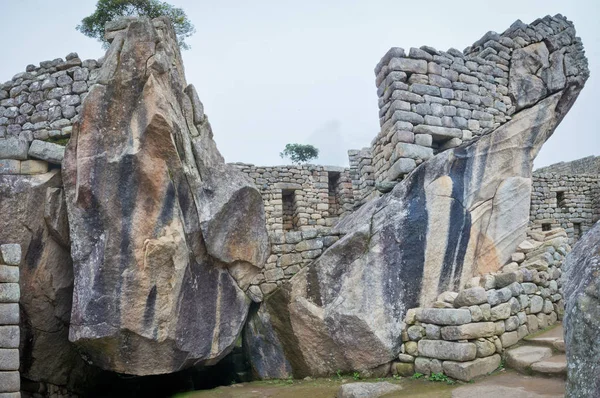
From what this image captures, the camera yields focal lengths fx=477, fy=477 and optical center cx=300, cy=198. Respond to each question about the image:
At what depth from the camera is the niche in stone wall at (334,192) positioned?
1531 cm

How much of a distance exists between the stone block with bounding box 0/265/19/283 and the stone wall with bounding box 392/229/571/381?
17.2 ft

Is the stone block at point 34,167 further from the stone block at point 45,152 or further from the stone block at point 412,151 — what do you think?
the stone block at point 412,151

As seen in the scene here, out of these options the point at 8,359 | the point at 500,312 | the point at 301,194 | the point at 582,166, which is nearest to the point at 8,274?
the point at 8,359

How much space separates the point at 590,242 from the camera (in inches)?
140

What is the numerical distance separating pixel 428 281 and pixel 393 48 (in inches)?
162

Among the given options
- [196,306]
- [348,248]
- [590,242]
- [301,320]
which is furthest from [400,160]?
[590,242]

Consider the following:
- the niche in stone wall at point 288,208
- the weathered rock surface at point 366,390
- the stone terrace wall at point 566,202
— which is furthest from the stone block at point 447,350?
the stone terrace wall at point 566,202

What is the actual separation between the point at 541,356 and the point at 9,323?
6.57m

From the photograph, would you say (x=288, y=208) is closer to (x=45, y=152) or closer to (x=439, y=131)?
(x=439, y=131)

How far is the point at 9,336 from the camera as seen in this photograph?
551 cm

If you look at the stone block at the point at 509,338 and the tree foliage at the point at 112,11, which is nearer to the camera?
the stone block at the point at 509,338

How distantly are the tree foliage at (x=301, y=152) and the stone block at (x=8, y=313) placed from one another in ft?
106

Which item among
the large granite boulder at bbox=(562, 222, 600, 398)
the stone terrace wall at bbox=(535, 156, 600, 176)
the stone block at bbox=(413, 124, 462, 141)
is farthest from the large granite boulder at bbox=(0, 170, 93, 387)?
the stone terrace wall at bbox=(535, 156, 600, 176)

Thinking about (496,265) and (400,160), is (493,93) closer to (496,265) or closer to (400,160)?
(400,160)
